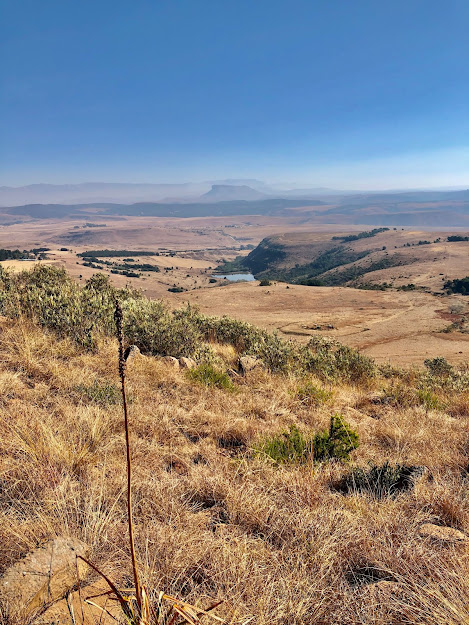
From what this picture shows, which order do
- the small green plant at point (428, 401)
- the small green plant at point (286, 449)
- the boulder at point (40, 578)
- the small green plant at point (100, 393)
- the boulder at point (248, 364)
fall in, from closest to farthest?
1. the boulder at point (40, 578)
2. the small green plant at point (286, 449)
3. the small green plant at point (100, 393)
4. the small green plant at point (428, 401)
5. the boulder at point (248, 364)

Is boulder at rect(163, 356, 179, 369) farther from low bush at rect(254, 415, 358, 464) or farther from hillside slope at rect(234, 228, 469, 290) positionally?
hillside slope at rect(234, 228, 469, 290)

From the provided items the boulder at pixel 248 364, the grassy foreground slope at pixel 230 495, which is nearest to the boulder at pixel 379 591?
Result: the grassy foreground slope at pixel 230 495

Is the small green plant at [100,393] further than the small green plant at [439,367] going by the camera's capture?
No

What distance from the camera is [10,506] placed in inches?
82.1

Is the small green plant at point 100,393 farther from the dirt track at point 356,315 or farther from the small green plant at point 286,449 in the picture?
the dirt track at point 356,315

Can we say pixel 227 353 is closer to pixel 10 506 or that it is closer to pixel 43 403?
pixel 43 403

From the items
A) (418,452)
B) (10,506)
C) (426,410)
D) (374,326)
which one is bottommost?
(374,326)

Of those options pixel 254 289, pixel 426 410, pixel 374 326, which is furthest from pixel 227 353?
pixel 254 289

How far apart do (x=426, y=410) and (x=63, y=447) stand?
551 cm

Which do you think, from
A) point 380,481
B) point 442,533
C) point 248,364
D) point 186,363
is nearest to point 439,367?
point 248,364

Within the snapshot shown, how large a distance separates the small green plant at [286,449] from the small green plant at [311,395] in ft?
5.44

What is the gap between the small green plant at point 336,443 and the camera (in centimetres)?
354

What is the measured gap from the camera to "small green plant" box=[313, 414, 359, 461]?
3.54 m

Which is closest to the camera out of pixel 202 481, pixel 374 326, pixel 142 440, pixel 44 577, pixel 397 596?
pixel 44 577
